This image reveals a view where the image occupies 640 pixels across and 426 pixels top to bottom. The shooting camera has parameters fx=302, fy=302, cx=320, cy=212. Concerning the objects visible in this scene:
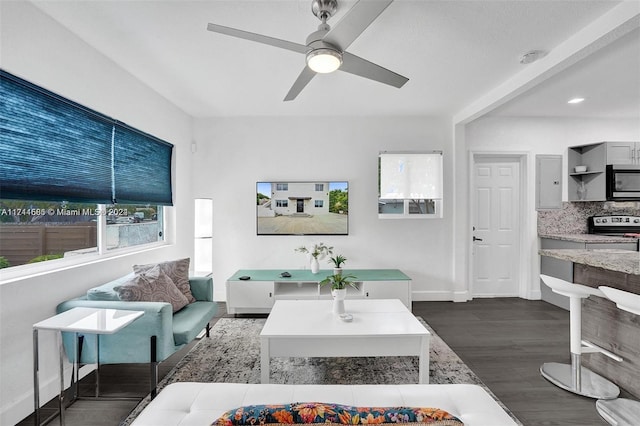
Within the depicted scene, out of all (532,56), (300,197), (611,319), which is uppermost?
(532,56)

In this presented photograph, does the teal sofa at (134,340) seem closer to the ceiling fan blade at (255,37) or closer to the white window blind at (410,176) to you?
the ceiling fan blade at (255,37)

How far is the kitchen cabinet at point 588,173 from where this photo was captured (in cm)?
Result: 404

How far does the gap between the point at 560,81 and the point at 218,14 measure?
3.34 metres

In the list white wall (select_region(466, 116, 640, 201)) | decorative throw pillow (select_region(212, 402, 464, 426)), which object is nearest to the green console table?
white wall (select_region(466, 116, 640, 201))

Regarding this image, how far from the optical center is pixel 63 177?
2.18 metres

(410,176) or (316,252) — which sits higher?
(410,176)

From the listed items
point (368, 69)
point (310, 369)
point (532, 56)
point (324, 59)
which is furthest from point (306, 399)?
point (532, 56)

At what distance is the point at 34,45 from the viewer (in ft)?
6.35

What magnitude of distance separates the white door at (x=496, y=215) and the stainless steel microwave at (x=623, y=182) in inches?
40.8

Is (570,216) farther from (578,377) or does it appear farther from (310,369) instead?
(310,369)

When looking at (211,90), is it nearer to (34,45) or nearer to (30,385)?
(34,45)

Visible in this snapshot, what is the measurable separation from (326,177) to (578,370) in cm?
314

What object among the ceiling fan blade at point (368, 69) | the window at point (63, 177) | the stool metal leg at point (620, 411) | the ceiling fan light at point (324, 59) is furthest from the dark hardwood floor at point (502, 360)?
the ceiling fan light at point (324, 59)

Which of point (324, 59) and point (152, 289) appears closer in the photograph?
point (324, 59)
